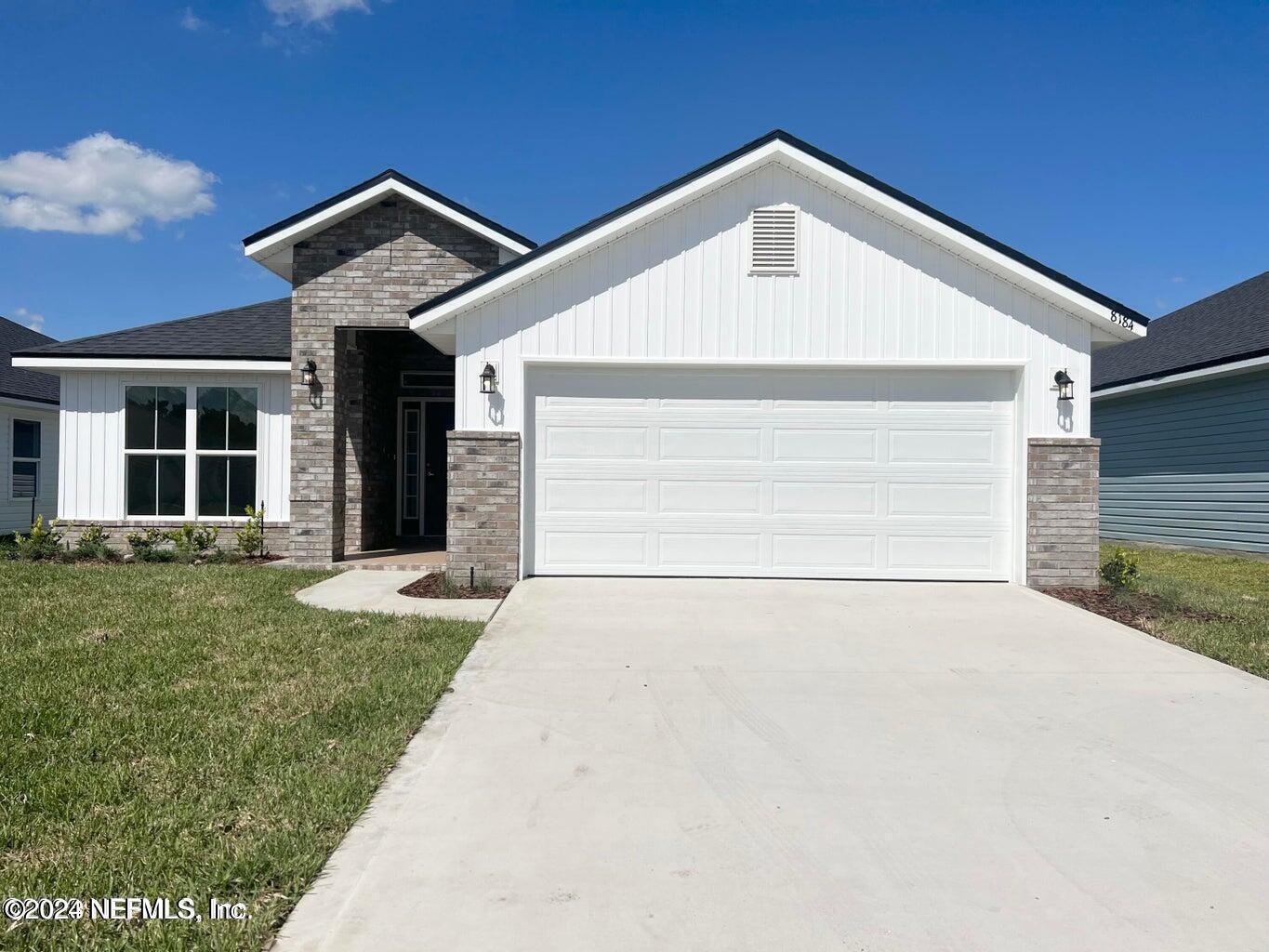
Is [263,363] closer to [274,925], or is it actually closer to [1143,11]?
[274,925]

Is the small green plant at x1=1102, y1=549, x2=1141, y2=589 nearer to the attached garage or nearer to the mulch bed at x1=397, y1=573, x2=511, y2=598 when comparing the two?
the attached garage

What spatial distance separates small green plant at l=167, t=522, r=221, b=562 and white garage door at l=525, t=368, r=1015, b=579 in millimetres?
5676

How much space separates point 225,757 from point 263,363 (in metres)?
9.41

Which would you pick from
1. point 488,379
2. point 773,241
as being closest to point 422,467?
point 488,379

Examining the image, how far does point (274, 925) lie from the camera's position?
9.33ft

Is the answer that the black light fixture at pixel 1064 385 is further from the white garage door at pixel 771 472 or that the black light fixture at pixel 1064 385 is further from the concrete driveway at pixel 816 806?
the concrete driveway at pixel 816 806

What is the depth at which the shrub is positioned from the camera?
39.0 feet

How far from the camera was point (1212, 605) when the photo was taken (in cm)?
902

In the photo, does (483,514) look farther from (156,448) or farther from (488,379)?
(156,448)

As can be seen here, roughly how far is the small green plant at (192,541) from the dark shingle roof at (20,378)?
480cm

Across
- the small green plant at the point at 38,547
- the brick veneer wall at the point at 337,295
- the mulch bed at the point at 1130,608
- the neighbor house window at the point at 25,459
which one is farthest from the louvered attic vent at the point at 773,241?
the neighbor house window at the point at 25,459

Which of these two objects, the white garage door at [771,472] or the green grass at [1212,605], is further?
the white garage door at [771,472]

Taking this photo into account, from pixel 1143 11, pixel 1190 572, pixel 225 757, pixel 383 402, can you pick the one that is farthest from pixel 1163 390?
pixel 225 757

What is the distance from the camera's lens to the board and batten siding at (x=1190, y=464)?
1398 cm
